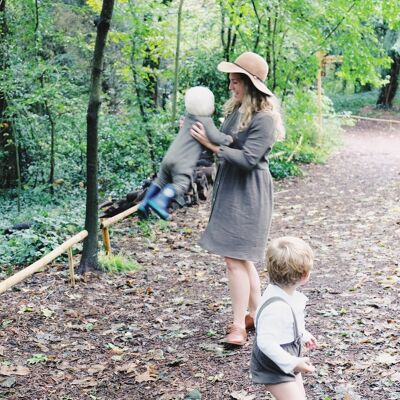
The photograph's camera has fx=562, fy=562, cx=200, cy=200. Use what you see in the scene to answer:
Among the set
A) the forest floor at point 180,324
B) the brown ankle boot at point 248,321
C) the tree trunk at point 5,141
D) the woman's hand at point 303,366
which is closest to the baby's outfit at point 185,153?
the brown ankle boot at point 248,321

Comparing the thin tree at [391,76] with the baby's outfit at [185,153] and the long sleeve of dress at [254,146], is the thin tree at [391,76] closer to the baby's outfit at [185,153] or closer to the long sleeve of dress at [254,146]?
the baby's outfit at [185,153]

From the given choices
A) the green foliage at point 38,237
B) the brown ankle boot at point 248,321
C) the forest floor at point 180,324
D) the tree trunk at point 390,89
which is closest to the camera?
the forest floor at point 180,324

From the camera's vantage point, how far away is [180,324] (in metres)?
5.07

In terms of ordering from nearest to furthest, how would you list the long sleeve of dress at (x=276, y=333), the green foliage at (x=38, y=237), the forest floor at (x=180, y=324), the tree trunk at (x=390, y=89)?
the long sleeve of dress at (x=276, y=333)
the forest floor at (x=180, y=324)
the green foliage at (x=38, y=237)
the tree trunk at (x=390, y=89)

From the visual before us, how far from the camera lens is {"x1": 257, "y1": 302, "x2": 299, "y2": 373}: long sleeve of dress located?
261 centimetres

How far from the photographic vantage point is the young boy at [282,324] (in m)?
2.64

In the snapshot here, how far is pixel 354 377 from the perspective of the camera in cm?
375

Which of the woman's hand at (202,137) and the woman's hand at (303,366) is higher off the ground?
the woman's hand at (202,137)

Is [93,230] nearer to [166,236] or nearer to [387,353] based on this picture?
[166,236]

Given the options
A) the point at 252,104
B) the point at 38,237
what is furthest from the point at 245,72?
the point at 38,237

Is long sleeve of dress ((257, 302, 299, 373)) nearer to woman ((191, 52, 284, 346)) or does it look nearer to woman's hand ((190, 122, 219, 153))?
woman ((191, 52, 284, 346))

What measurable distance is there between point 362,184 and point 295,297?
32.7 feet

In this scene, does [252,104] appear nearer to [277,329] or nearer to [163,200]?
[163,200]

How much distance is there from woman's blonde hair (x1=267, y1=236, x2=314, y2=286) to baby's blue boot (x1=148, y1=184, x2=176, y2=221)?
6.84 ft
